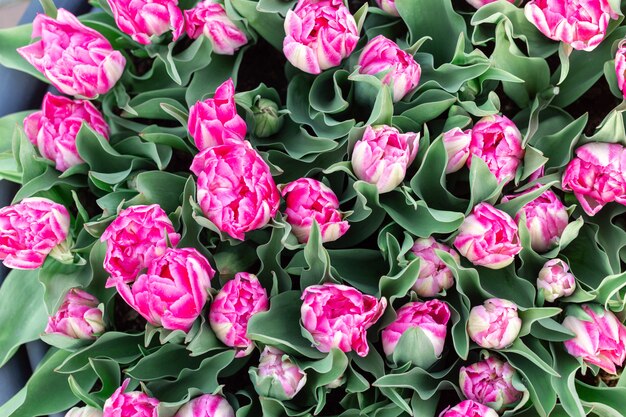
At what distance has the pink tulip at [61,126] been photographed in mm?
667

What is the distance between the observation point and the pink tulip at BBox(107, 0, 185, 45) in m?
0.65

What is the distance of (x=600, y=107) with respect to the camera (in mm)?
748

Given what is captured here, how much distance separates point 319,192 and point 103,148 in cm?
21

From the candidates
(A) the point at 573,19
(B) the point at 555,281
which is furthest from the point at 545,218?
(A) the point at 573,19

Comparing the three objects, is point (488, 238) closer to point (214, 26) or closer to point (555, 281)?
point (555, 281)

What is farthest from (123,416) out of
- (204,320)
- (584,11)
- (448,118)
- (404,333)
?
(584,11)

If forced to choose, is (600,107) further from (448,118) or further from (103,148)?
(103,148)

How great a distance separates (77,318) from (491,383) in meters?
0.33

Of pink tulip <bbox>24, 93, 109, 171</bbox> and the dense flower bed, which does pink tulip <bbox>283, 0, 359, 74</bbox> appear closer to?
the dense flower bed

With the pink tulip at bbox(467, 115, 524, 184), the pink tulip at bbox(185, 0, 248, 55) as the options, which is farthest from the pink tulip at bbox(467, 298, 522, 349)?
the pink tulip at bbox(185, 0, 248, 55)

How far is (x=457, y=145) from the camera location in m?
0.62

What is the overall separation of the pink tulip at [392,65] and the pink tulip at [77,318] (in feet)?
1.00

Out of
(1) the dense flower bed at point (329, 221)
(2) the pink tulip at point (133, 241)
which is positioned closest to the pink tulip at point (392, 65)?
(1) the dense flower bed at point (329, 221)

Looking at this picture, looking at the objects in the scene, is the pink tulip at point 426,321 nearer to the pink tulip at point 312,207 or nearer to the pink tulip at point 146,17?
the pink tulip at point 312,207
